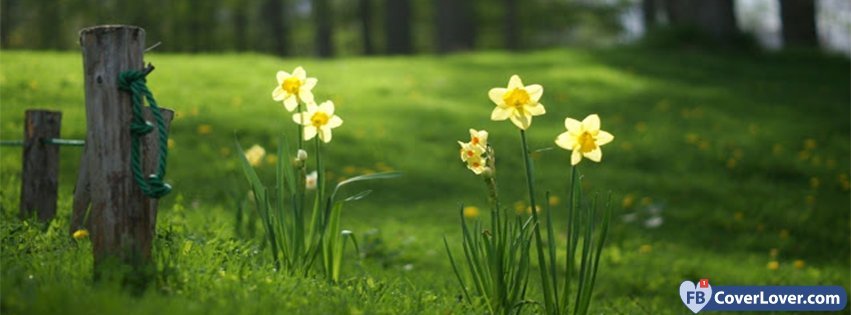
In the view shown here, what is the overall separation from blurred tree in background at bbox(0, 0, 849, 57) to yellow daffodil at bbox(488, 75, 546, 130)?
14801 millimetres

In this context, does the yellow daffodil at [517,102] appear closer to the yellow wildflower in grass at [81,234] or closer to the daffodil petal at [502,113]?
the daffodil petal at [502,113]

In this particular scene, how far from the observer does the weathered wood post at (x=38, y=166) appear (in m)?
4.43

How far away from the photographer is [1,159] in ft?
20.5

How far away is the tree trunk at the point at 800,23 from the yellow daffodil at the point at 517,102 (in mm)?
14263

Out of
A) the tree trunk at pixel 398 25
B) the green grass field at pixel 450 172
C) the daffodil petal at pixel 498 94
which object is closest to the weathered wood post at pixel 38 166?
the green grass field at pixel 450 172

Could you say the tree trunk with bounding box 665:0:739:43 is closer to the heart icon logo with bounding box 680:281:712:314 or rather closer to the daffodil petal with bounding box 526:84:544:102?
the heart icon logo with bounding box 680:281:712:314

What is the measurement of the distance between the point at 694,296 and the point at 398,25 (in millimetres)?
17751

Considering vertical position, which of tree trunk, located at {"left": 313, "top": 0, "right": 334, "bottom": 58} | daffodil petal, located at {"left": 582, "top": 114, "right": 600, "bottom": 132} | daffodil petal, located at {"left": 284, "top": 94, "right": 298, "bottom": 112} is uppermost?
tree trunk, located at {"left": 313, "top": 0, "right": 334, "bottom": 58}

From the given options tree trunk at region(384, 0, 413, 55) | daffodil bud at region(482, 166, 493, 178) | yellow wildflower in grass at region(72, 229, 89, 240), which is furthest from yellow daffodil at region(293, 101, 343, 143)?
tree trunk at region(384, 0, 413, 55)

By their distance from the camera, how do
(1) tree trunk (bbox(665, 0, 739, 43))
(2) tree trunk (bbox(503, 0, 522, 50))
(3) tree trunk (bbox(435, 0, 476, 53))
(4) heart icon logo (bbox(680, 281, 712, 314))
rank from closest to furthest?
1. (4) heart icon logo (bbox(680, 281, 712, 314))
2. (1) tree trunk (bbox(665, 0, 739, 43))
3. (3) tree trunk (bbox(435, 0, 476, 53))
4. (2) tree trunk (bbox(503, 0, 522, 50))

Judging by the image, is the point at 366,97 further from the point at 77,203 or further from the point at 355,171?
the point at 77,203

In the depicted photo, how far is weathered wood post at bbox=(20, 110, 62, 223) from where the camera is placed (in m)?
4.43

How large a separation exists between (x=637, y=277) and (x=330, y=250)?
2888 millimetres

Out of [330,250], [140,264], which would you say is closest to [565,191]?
[330,250]
